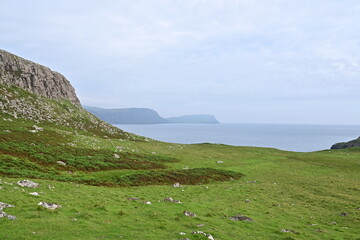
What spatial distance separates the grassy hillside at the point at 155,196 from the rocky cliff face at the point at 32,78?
64704 mm

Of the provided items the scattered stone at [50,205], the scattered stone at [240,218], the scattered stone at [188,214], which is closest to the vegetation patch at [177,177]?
the scattered stone at [188,214]

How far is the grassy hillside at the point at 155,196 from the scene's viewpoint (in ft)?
60.5

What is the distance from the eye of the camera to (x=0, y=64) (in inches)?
4341

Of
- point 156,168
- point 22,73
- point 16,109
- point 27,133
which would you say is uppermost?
point 22,73

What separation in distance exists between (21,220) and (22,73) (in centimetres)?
12343

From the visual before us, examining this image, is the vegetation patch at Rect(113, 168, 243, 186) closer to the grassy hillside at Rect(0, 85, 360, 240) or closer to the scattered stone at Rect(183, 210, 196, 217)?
the grassy hillside at Rect(0, 85, 360, 240)

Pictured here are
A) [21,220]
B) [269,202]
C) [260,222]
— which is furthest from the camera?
[269,202]

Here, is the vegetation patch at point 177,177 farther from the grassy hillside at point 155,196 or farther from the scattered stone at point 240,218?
the scattered stone at point 240,218

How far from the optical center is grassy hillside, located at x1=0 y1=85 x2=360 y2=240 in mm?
18438

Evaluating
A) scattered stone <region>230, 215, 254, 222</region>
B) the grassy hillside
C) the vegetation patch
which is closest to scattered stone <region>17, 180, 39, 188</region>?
the grassy hillside

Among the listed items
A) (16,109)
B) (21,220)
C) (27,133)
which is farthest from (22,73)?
(21,220)

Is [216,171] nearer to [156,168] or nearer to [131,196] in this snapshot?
[156,168]

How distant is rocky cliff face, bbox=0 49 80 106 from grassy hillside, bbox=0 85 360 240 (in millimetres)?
64704

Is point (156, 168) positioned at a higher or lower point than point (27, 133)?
lower
